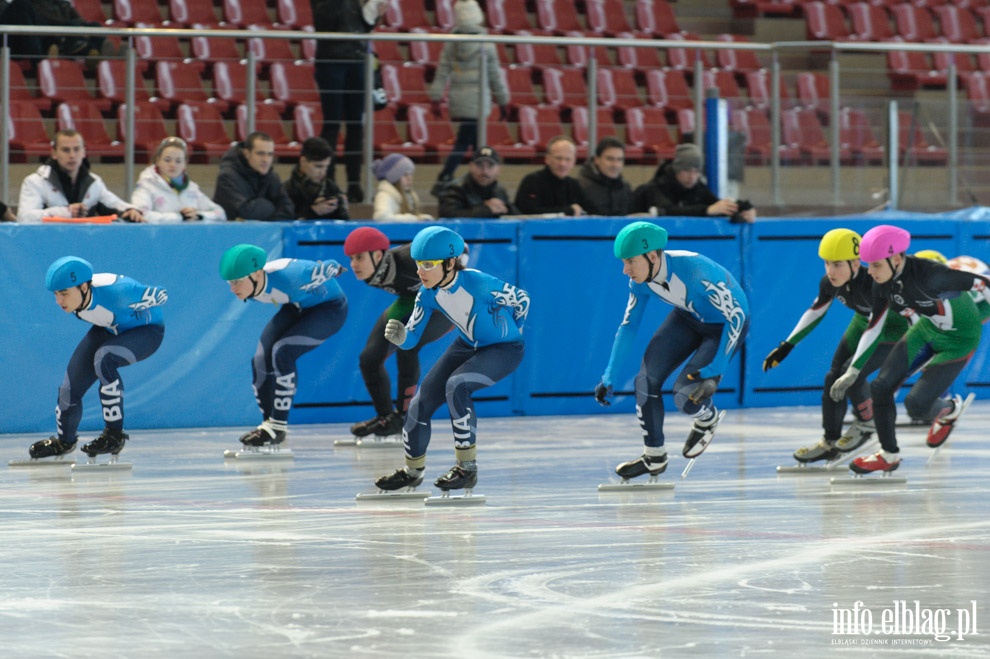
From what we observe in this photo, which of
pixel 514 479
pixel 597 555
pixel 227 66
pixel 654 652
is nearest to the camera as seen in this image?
pixel 654 652

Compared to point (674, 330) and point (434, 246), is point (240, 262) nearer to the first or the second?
point (434, 246)

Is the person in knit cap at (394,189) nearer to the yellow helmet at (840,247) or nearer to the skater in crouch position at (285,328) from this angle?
the skater in crouch position at (285,328)

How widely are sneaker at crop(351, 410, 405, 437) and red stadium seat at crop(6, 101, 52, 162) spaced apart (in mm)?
3227

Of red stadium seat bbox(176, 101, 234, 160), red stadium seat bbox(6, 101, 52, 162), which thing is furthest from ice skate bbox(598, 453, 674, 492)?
red stadium seat bbox(6, 101, 52, 162)

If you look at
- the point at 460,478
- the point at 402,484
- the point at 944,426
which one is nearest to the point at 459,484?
the point at 460,478

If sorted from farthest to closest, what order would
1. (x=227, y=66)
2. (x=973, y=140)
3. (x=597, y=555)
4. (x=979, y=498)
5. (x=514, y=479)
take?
(x=973, y=140) → (x=227, y=66) → (x=514, y=479) → (x=979, y=498) → (x=597, y=555)

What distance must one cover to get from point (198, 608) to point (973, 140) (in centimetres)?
1056

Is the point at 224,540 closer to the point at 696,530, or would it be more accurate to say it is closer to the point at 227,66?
the point at 696,530

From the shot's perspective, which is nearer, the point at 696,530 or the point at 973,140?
the point at 696,530

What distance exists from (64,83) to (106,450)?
11.5 feet

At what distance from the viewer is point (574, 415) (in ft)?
44.5

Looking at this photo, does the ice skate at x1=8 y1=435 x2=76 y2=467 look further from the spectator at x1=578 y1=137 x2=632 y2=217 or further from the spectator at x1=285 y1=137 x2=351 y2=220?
the spectator at x1=578 y1=137 x2=632 y2=217

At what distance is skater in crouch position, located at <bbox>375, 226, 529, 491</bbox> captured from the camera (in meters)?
8.77

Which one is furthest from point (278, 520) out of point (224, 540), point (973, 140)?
point (973, 140)
